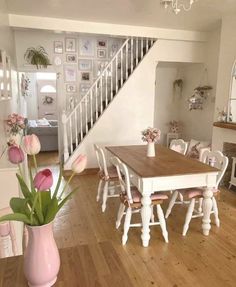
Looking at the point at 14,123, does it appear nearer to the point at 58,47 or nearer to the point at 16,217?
the point at 16,217

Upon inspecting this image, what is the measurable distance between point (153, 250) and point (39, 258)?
186 cm

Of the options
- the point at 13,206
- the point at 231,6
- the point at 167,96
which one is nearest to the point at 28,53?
the point at 167,96

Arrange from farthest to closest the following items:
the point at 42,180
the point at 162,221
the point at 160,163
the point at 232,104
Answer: the point at 232,104, the point at 160,163, the point at 162,221, the point at 42,180

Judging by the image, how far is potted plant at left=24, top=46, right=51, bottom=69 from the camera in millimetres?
5293

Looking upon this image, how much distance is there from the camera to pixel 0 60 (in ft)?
8.71

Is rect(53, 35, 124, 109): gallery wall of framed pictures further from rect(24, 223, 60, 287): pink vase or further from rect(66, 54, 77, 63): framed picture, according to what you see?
rect(24, 223, 60, 287): pink vase

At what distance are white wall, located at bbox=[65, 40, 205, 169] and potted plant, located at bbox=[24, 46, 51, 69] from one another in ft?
5.77

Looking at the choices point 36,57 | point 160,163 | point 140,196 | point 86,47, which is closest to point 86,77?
point 86,47

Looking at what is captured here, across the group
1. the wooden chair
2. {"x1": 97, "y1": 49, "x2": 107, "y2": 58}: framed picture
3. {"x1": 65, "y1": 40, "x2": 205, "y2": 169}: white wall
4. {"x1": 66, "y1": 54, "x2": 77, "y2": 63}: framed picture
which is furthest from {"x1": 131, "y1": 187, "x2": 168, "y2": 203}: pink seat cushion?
{"x1": 97, "y1": 49, "x2": 107, "y2": 58}: framed picture

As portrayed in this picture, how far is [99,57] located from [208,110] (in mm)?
2807

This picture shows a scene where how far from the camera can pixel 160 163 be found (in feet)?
9.52

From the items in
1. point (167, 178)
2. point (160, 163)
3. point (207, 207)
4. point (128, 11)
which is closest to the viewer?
point (167, 178)

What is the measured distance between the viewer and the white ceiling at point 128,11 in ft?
12.3

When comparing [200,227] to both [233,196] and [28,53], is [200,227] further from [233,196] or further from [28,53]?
[28,53]
